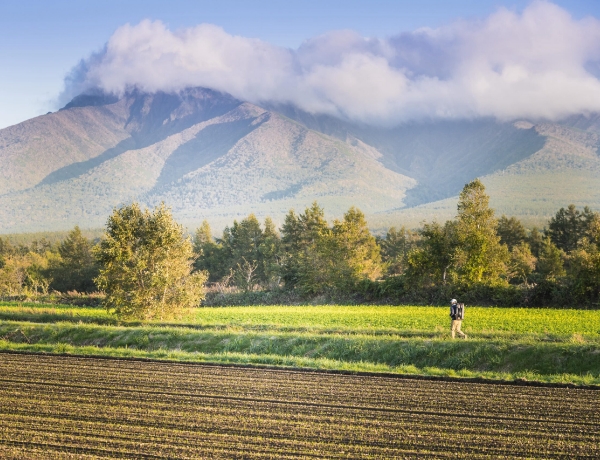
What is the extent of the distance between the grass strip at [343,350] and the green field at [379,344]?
4cm

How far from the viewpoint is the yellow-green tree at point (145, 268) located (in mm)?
35250

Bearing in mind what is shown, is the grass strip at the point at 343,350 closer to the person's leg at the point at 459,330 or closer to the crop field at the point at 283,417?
the person's leg at the point at 459,330

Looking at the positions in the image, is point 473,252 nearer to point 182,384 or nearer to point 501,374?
point 501,374

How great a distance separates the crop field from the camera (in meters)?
13.4

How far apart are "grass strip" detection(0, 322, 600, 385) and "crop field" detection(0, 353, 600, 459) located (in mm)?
2844

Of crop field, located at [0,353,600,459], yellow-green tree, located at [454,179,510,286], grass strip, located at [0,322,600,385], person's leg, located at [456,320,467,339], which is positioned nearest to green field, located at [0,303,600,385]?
Result: grass strip, located at [0,322,600,385]

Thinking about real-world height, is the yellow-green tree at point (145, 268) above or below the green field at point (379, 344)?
above

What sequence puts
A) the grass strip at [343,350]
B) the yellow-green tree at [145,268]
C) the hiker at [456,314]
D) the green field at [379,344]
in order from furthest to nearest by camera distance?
1. the yellow-green tree at [145,268]
2. the hiker at [456,314]
3. the green field at [379,344]
4. the grass strip at [343,350]

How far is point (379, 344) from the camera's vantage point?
25.3m

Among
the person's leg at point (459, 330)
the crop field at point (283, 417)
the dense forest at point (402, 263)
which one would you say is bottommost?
the crop field at point (283, 417)

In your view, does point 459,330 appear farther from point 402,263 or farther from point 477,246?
point 402,263

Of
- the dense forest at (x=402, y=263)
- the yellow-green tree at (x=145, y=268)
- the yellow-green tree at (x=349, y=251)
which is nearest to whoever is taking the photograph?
the yellow-green tree at (x=145, y=268)

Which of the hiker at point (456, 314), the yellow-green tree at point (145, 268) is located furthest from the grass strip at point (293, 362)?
the yellow-green tree at point (145, 268)

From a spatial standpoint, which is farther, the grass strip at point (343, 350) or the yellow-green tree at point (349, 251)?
the yellow-green tree at point (349, 251)
